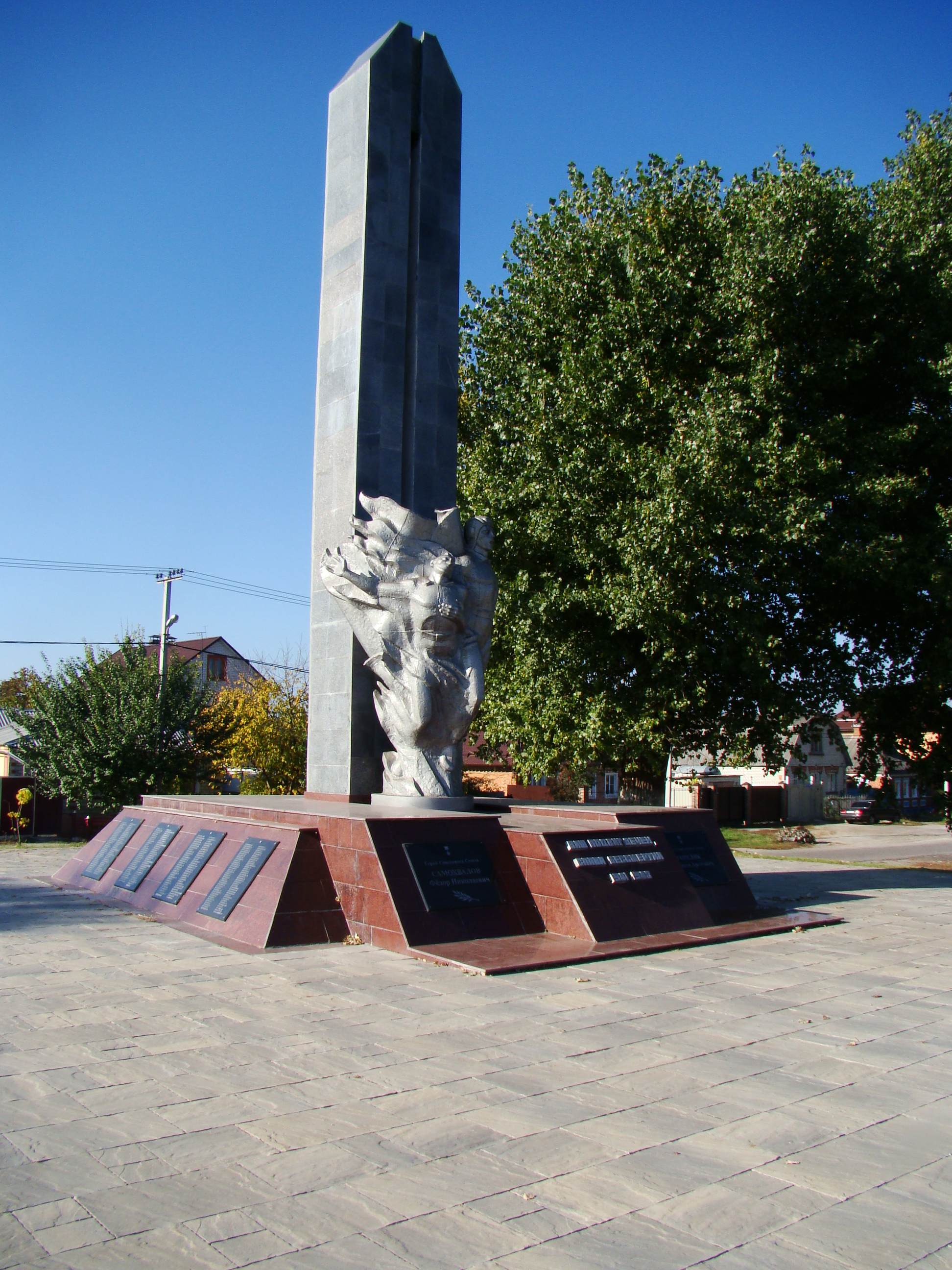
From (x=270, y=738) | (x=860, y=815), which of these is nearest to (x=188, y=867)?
(x=270, y=738)

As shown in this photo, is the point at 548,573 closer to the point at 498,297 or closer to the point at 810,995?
the point at 498,297

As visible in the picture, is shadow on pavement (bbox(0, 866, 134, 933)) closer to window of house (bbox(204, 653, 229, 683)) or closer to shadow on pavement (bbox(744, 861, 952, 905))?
shadow on pavement (bbox(744, 861, 952, 905))

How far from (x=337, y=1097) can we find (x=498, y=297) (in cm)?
1749

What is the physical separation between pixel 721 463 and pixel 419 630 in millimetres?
6198

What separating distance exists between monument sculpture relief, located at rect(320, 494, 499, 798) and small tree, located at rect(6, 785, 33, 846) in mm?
15432

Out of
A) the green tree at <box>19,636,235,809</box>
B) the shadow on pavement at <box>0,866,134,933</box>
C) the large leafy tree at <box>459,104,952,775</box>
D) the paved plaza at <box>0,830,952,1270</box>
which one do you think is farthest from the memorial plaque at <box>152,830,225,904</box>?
the green tree at <box>19,636,235,809</box>

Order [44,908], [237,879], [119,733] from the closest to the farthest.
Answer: [237,879] → [44,908] → [119,733]

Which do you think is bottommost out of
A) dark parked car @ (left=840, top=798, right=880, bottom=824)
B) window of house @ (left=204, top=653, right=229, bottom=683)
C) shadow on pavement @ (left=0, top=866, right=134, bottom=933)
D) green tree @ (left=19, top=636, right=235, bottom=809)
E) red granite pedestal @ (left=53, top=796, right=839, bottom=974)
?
dark parked car @ (left=840, top=798, right=880, bottom=824)

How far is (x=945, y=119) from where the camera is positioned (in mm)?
17969

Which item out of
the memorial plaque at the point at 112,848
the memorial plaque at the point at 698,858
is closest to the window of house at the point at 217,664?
the memorial plaque at the point at 112,848

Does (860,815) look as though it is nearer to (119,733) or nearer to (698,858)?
(119,733)

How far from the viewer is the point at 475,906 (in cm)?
966

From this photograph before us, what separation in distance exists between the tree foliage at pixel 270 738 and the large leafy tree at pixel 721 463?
338 inches

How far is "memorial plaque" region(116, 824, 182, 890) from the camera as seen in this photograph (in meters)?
12.5
